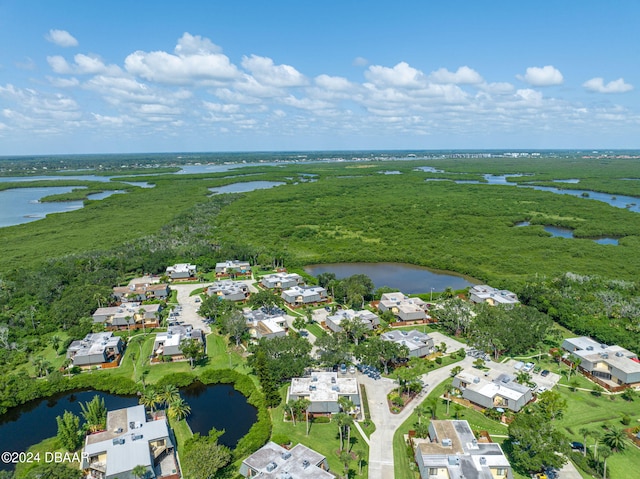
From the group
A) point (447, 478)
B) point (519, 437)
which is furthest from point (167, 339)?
point (519, 437)

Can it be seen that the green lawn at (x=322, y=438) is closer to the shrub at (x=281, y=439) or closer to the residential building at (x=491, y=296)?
the shrub at (x=281, y=439)

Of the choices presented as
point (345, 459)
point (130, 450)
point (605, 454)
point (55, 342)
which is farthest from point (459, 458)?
point (55, 342)

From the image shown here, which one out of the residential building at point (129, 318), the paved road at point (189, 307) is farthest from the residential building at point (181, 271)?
the residential building at point (129, 318)

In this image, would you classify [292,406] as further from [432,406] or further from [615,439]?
[615,439]

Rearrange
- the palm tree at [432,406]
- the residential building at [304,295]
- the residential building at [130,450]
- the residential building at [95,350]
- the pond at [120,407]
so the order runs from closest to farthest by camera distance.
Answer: the residential building at [130,450]
the pond at [120,407]
the palm tree at [432,406]
the residential building at [95,350]
the residential building at [304,295]

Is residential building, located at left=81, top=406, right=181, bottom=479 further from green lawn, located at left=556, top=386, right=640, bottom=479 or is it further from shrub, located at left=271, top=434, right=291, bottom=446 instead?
green lawn, located at left=556, top=386, right=640, bottom=479

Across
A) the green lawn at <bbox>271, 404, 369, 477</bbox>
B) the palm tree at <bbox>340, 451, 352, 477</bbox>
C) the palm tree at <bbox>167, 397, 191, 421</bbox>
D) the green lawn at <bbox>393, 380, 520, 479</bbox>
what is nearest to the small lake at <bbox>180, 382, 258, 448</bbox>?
the palm tree at <bbox>167, 397, 191, 421</bbox>

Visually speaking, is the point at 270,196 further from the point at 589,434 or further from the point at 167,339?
the point at 589,434
